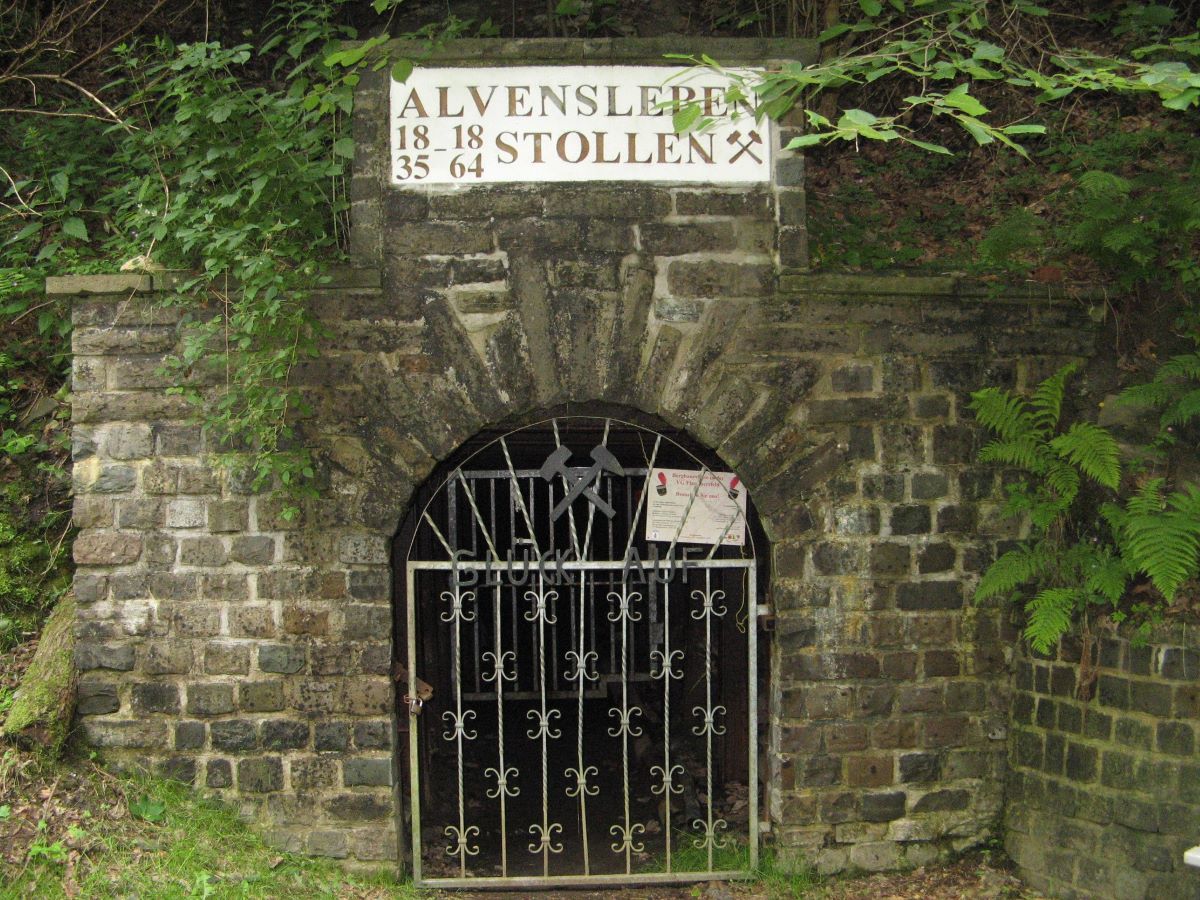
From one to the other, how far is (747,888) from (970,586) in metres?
1.87

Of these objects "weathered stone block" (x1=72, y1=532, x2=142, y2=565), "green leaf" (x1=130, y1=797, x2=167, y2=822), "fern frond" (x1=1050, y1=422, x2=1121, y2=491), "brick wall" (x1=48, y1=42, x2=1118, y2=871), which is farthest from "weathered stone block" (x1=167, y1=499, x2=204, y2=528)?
"fern frond" (x1=1050, y1=422, x2=1121, y2=491)

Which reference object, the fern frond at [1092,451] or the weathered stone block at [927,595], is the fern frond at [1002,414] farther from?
the weathered stone block at [927,595]

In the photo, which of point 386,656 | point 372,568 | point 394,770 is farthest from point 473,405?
point 394,770

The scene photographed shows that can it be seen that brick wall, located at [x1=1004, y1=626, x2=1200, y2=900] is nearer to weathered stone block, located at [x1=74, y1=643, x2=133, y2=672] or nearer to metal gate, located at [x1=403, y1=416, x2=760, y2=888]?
metal gate, located at [x1=403, y1=416, x2=760, y2=888]

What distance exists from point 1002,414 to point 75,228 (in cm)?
504

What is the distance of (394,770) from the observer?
17.9 feet

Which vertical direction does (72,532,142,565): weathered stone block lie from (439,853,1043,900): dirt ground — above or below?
above

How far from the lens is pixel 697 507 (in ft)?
19.0

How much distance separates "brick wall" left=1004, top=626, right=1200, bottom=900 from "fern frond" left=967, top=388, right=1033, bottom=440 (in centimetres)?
105

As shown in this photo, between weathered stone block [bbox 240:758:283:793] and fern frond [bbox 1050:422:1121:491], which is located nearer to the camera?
fern frond [bbox 1050:422:1121:491]

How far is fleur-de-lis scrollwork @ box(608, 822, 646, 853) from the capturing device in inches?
223

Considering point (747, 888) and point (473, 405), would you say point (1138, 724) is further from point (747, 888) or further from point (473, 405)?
point (473, 405)

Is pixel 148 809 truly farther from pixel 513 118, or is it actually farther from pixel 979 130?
pixel 979 130

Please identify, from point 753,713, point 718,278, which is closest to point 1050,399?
point 718,278
